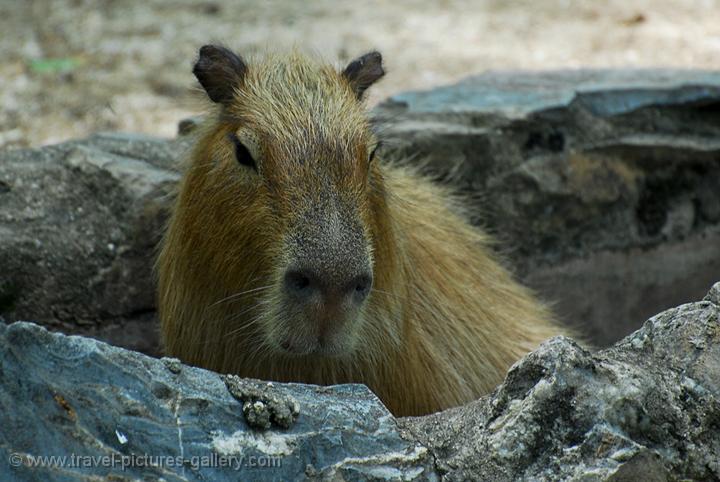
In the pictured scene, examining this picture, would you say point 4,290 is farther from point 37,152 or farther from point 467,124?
point 467,124

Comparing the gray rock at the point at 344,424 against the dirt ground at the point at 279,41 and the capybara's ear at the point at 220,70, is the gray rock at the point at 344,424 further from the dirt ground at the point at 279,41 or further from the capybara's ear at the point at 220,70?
the dirt ground at the point at 279,41

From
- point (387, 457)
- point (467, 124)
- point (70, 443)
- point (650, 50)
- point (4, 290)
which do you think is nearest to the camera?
point (70, 443)

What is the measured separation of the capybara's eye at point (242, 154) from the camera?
3.70 m

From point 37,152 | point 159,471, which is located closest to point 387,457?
point 159,471

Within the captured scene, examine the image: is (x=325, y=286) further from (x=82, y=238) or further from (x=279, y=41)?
(x=279, y=41)

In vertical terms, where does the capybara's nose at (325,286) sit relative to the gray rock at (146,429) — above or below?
above

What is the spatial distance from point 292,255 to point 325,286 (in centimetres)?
17

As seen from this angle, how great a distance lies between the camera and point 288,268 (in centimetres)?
326

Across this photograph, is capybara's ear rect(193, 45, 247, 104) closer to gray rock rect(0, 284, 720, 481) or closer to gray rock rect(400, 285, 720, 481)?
gray rock rect(0, 284, 720, 481)

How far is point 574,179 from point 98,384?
12.3 feet

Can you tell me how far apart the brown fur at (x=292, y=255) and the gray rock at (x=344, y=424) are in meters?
0.73

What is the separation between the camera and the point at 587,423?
2.60 metres

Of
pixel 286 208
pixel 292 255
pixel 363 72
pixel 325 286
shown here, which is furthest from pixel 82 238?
pixel 325 286

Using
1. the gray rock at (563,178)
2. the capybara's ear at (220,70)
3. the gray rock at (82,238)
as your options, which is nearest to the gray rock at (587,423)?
the capybara's ear at (220,70)
